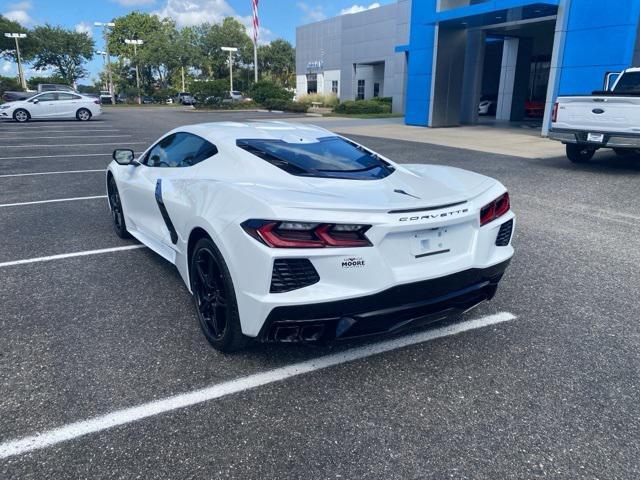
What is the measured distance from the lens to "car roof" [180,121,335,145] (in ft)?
12.4

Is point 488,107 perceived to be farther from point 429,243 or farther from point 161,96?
point 161,96

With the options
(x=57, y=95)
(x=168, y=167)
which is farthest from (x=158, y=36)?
(x=168, y=167)

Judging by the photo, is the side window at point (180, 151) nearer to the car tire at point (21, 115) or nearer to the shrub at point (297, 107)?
the car tire at point (21, 115)

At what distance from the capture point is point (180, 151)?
4109 mm

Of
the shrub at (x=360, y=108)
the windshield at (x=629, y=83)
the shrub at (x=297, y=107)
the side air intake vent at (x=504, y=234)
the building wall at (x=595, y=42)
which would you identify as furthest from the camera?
the shrub at (x=297, y=107)

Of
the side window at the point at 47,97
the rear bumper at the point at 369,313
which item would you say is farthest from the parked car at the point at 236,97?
the rear bumper at the point at 369,313

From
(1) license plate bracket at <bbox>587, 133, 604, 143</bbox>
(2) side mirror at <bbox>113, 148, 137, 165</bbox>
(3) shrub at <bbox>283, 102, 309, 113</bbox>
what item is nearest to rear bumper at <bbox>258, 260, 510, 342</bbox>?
(2) side mirror at <bbox>113, 148, 137, 165</bbox>

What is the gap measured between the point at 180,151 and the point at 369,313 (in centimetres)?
234

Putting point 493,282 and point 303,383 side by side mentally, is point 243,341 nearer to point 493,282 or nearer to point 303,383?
point 303,383

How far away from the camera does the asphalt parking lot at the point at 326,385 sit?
229 centimetres

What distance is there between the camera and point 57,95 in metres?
23.4

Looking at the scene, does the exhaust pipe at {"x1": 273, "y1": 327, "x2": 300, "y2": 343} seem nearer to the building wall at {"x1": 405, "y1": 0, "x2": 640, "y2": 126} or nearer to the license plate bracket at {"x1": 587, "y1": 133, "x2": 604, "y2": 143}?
the license plate bracket at {"x1": 587, "y1": 133, "x2": 604, "y2": 143}

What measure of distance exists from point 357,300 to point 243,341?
798mm

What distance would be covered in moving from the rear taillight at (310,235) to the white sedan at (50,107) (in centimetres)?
2480
